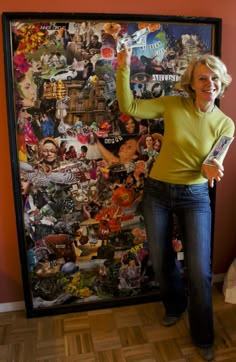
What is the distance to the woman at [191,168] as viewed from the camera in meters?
1.60

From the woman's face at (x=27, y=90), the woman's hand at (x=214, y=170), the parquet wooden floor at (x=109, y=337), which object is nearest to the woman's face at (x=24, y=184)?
the woman's face at (x=27, y=90)

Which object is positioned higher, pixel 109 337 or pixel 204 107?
pixel 204 107

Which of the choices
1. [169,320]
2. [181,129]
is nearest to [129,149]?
[181,129]

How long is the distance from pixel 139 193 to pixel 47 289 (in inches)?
29.6

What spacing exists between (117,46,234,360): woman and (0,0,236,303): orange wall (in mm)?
285

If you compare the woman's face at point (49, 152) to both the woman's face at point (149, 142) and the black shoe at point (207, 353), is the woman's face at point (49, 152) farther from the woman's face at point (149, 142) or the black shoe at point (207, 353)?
the black shoe at point (207, 353)

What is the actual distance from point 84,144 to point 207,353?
120 cm

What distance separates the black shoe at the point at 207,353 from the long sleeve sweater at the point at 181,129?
818 mm

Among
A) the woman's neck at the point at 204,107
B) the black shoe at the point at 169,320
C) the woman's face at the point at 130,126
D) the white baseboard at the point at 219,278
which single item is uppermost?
the woman's neck at the point at 204,107

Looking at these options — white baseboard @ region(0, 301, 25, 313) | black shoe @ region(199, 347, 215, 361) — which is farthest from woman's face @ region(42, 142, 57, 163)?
black shoe @ region(199, 347, 215, 361)

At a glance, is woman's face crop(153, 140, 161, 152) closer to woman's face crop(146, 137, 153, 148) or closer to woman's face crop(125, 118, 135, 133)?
woman's face crop(146, 137, 153, 148)

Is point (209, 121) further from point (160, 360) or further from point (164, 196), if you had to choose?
point (160, 360)

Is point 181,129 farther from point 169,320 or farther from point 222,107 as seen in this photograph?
point 169,320

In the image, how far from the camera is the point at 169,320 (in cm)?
195
